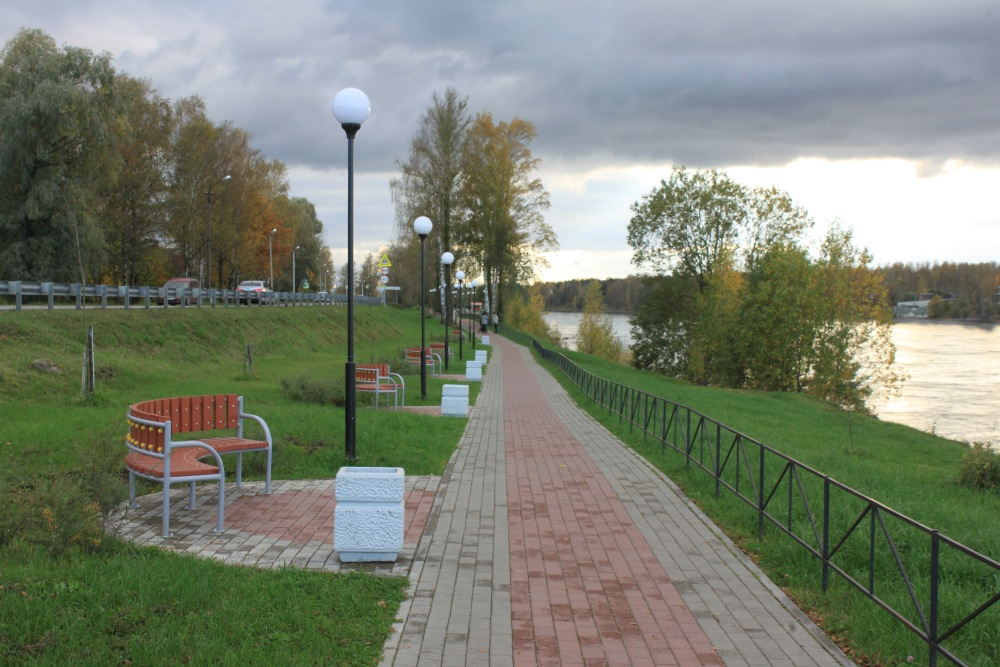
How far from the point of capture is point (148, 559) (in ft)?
16.2

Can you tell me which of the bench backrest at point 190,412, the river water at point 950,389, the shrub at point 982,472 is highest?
the bench backrest at point 190,412

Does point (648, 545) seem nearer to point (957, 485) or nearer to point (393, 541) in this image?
point (393, 541)

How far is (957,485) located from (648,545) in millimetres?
6888

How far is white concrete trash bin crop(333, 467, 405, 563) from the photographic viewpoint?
532 cm

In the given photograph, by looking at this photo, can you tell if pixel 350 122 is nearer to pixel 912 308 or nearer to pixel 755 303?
pixel 755 303

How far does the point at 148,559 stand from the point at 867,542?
186 inches

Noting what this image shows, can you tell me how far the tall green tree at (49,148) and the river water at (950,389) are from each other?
105 feet

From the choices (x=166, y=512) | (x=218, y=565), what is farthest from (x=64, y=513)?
(x=218, y=565)

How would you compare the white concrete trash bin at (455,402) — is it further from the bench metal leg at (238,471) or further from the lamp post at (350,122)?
the bench metal leg at (238,471)

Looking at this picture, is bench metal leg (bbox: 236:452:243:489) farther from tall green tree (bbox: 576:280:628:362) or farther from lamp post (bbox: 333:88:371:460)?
tall green tree (bbox: 576:280:628:362)

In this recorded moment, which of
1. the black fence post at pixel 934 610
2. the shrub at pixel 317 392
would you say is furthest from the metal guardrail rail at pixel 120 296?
the black fence post at pixel 934 610

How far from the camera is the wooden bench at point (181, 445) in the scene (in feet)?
19.7

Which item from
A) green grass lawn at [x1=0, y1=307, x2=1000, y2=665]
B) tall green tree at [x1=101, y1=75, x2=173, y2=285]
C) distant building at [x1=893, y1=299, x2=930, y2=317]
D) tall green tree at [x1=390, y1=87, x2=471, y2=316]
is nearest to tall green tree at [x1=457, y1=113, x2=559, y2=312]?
tall green tree at [x1=390, y1=87, x2=471, y2=316]

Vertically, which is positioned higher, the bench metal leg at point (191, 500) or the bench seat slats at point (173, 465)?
the bench seat slats at point (173, 465)
